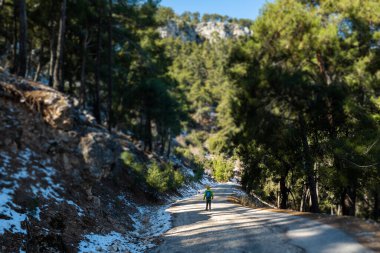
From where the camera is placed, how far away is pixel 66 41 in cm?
2652

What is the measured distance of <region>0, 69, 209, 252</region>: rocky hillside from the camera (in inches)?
349

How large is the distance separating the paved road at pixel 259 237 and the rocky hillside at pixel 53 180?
1.66 meters

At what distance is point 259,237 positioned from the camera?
1020cm

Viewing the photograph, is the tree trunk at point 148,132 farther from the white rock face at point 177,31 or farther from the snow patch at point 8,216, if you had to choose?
the white rock face at point 177,31

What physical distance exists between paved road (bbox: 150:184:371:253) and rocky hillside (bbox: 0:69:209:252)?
5.44 ft

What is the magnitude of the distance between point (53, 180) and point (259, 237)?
769cm

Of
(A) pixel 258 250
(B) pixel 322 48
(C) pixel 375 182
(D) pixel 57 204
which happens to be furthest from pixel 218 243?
(B) pixel 322 48

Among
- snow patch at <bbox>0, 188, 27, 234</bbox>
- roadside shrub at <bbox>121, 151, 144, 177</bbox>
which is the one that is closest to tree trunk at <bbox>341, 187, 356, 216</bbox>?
roadside shrub at <bbox>121, 151, 144, 177</bbox>

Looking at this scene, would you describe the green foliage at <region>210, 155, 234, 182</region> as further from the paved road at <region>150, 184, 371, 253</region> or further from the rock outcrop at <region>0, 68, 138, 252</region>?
the paved road at <region>150, 184, 371, 253</region>

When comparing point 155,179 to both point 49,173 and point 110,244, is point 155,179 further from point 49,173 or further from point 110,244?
point 110,244

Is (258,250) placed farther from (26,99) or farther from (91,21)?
(91,21)

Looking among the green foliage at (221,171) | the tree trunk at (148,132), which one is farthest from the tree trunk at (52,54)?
the green foliage at (221,171)

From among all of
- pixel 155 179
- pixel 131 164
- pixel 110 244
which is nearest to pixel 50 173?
pixel 110 244

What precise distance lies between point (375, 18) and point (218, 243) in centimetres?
1361
